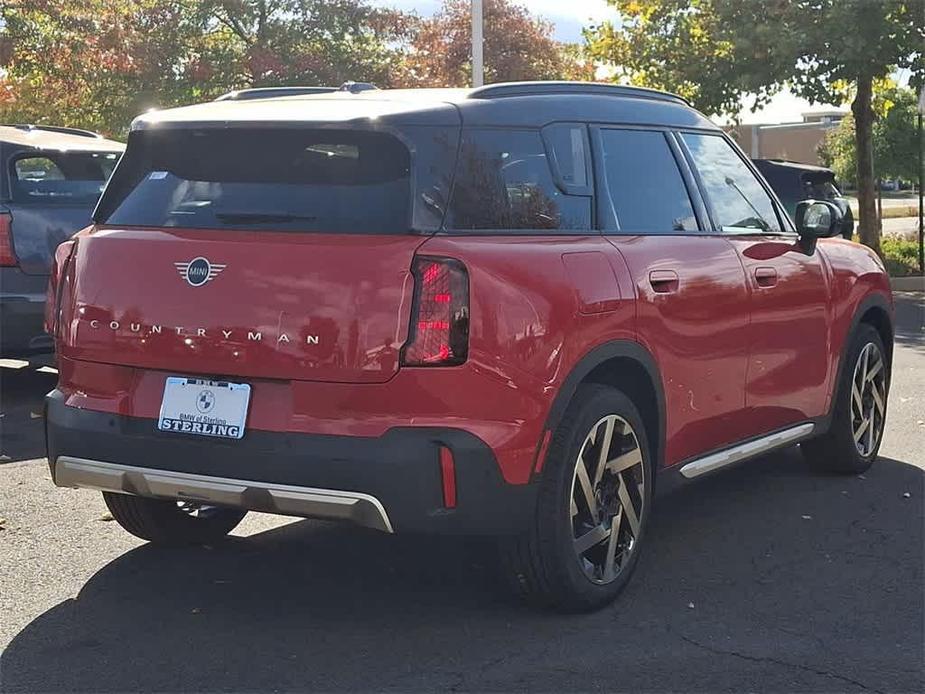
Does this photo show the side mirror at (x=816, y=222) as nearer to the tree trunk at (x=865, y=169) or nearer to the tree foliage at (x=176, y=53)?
the tree trunk at (x=865, y=169)

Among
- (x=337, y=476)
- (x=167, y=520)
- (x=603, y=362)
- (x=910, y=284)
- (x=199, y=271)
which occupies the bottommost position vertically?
(x=910, y=284)

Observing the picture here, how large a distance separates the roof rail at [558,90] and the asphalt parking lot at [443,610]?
1.78m

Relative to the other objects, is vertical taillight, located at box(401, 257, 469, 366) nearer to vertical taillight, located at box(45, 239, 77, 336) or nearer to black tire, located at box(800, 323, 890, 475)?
vertical taillight, located at box(45, 239, 77, 336)

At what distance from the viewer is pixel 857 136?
2202 cm

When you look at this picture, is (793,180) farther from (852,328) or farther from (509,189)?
(509,189)

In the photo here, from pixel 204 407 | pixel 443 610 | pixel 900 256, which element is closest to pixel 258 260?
pixel 204 407

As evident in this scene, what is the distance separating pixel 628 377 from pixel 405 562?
3.73 feet

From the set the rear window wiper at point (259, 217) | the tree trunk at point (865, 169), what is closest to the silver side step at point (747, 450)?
the rear window wiper at point (259, 217)

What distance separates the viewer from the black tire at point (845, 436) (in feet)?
22.8

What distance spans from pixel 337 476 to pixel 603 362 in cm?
108

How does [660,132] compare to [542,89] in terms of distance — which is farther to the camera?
[660,132]

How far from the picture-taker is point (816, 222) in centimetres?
641

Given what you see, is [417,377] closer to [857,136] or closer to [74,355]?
[74,355]

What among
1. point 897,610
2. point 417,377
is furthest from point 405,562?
point 897,610
